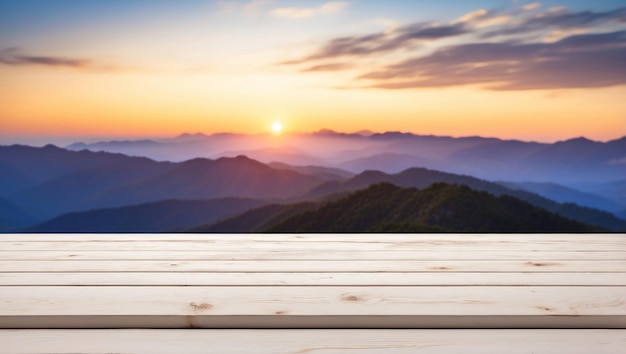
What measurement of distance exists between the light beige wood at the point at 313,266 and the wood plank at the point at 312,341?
48 cm

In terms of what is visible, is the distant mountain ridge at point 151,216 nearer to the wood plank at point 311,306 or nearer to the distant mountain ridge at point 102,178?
the distant mountain ridge at point 102,178

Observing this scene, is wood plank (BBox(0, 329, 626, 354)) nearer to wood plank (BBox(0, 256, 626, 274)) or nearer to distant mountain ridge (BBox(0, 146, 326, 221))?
wood plank (BBox(0, 256, 626, 274))

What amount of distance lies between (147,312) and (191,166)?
44.0 meters

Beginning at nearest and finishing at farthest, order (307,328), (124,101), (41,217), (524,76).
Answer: (307,328) < (124,101) < (524,76) < (41,217)

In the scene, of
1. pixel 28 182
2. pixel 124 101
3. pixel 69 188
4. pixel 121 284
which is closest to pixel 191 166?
pixel 69 188

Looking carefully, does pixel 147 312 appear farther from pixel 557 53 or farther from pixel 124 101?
pixel 557 53

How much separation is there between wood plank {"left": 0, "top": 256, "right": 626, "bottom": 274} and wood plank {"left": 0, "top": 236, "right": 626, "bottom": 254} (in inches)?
8.8

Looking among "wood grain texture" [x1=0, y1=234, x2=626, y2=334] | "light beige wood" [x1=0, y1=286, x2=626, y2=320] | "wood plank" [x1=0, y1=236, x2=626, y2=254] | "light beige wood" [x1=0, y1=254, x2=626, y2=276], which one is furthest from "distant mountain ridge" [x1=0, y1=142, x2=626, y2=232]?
"light beige wood" [x1=0, y1=286, x2=626, y2=320]

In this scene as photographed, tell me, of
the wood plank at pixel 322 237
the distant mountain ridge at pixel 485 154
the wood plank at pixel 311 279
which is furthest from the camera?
the distant mountain ridge at pixel 485 154

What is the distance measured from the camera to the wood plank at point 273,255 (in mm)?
1729

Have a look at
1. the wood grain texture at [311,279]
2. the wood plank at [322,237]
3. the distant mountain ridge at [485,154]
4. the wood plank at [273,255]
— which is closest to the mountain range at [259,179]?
the distant mountain ridge at [485,154]

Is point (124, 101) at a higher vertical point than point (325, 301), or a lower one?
higher

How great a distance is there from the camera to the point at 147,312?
1.11m

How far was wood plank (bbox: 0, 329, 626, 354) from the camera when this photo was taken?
0.95 meters
